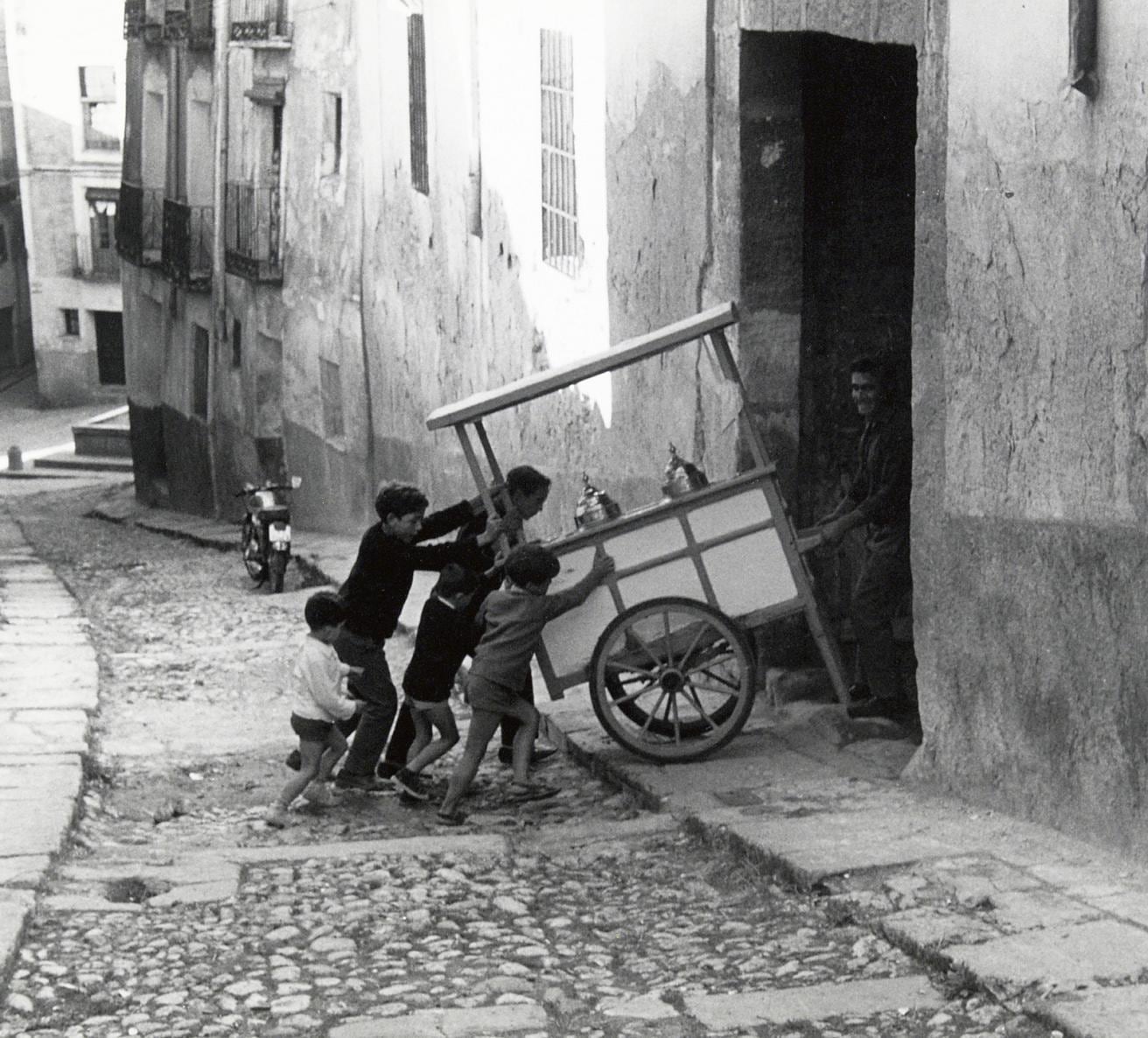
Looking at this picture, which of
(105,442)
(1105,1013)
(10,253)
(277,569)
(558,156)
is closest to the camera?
(1105,1013)

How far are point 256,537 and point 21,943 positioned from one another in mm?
9405

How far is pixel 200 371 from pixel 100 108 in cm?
1625

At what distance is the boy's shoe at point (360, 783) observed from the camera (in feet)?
24.8

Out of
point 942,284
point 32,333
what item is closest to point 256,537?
point 942,284

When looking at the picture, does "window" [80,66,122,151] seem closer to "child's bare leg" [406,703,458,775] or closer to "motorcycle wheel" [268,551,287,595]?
"motorcycle wheel" [268,551,287,595]

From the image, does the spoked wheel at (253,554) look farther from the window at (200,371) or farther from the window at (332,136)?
the window at (200,371)

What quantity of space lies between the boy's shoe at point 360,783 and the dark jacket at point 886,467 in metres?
2.13

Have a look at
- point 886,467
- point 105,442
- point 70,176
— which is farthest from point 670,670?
point 70,176

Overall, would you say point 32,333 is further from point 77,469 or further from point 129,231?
point 129,231

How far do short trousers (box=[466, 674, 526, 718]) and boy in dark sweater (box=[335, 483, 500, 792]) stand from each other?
0.46 meters

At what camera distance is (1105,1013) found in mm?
4516

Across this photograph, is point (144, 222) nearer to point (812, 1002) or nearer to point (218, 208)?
point (218, 208)

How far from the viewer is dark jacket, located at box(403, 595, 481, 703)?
7410mm

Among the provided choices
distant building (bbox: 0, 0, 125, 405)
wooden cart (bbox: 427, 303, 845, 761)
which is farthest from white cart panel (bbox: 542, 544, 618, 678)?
distant building (bbox: 0, 0, 125, 405)
